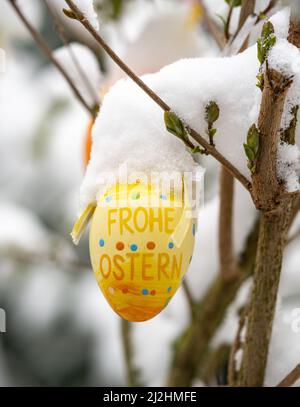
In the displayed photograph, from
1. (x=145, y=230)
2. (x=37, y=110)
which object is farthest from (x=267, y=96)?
(x=37, y=110)

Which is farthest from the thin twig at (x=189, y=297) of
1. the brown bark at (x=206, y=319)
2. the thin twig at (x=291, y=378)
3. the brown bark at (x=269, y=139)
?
the brown bark at (x=269, y=139)

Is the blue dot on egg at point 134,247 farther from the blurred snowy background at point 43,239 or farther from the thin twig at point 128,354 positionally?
the blurred snowy background at point 43,239

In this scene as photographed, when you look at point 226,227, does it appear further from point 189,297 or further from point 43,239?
point 43,239

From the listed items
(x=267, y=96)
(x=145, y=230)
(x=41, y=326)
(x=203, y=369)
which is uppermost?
(x=267, y=96)

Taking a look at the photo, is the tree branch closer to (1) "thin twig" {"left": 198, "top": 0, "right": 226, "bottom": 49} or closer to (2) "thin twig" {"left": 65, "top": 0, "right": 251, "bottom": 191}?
(2) "thin twig" {"left": 65, "top": 0, "right": 251, "bottom": 191}

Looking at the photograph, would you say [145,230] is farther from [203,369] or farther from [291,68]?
[203,369]
